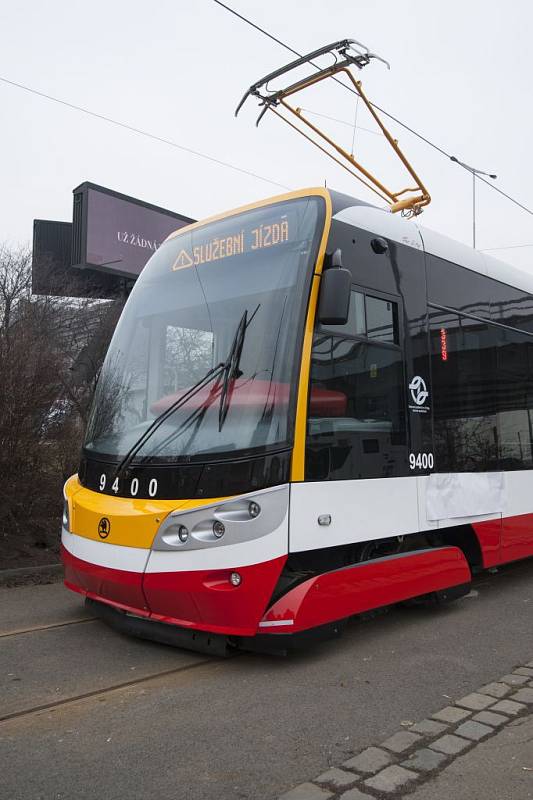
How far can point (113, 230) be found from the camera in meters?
20.3

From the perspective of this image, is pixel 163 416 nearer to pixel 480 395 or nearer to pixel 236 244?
pixel 236 244

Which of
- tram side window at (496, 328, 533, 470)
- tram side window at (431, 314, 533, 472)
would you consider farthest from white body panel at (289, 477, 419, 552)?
tram side window at (496, 328, 533, 470)

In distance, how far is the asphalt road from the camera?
3.05m

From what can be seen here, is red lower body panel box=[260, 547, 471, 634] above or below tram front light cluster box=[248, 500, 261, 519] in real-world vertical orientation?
below

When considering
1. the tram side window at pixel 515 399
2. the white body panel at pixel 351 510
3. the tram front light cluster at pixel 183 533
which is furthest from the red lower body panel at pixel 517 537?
the tram front light cluster at pixel 183 533

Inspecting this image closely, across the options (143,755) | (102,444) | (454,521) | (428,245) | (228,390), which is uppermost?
(428,245)

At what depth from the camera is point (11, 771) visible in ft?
9.96

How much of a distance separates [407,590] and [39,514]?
527cm

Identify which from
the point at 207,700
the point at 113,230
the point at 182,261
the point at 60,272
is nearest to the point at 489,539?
the point at 207,700

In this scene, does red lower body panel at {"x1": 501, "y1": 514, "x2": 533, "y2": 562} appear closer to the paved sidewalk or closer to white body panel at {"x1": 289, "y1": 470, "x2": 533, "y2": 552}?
white body panel at {"x1": 289, "y1": 470, "x2": 533, "y2": 552}

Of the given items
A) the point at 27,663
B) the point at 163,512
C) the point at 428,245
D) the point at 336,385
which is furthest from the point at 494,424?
the point at 27,663

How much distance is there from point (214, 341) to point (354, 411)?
1.16 meters

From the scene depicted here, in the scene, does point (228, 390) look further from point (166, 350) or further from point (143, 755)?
point (143, 755)

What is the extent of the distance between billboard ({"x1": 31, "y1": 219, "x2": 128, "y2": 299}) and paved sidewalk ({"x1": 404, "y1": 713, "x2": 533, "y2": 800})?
9479mm
